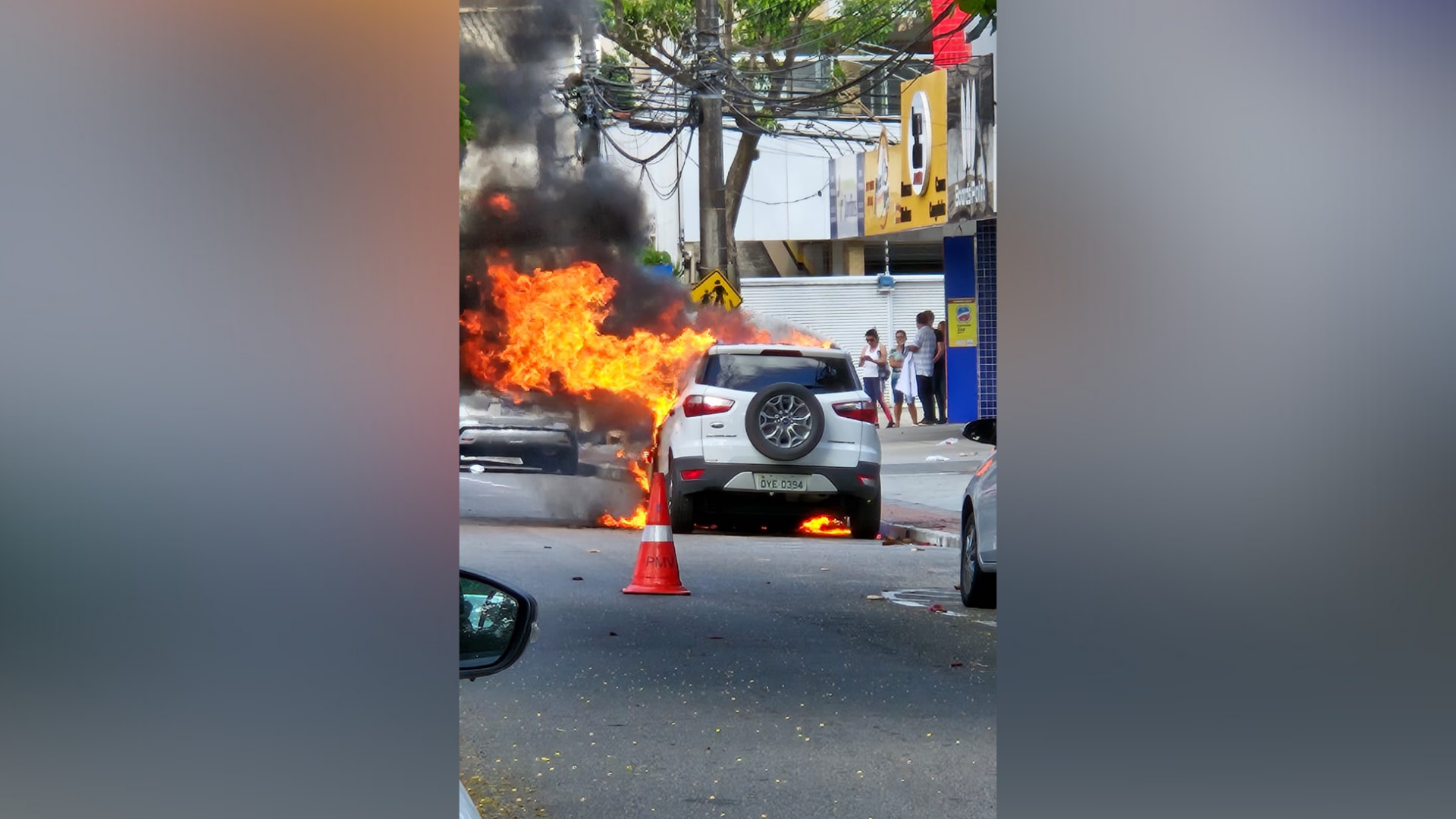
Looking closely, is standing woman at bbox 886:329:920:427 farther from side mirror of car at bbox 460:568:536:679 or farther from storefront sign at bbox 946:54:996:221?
side mirror of car at bbox 460:568:536:679

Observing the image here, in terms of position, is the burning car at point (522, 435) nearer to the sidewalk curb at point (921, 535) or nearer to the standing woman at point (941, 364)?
the sidewalk curb at point (921, 535)

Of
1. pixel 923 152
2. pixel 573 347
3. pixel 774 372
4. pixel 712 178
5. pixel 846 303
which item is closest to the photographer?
pixel 774 372

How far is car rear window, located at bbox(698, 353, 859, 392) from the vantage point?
12203 mm

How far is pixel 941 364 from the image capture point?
2372 cm

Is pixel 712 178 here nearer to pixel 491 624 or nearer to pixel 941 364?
pixel 941 364

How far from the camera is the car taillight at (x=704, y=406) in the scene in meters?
12.1

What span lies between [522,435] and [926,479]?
4922mm

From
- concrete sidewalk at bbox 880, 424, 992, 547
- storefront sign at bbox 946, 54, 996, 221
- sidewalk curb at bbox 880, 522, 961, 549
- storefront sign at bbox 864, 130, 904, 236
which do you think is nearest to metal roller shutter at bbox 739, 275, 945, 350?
storefront sign at bbox 864, 130, 904, 236

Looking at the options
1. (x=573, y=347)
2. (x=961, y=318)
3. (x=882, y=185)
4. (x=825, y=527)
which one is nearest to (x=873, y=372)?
(x=961, y=318)

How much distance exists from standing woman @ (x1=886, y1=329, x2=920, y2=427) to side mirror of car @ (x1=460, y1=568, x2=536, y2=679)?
20.3 meters
